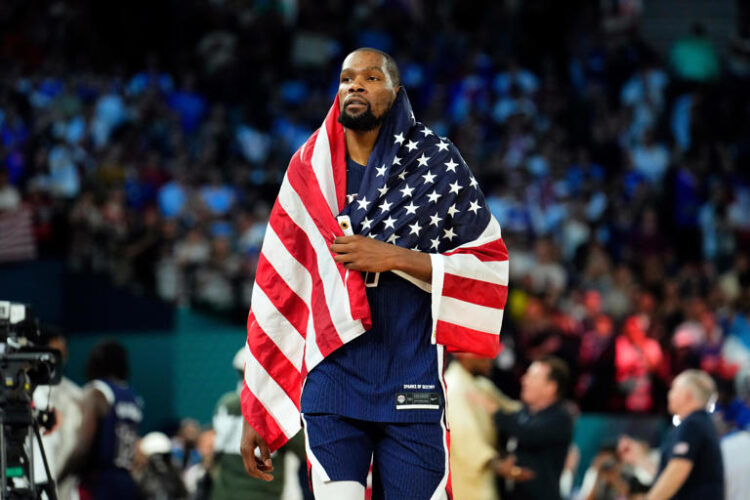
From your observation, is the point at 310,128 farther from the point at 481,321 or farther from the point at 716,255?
the point at 481,321

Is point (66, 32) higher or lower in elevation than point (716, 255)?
higher

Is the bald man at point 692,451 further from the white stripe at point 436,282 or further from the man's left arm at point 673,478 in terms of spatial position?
the white stripe at point 436,282

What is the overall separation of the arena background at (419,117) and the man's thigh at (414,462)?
7.42 m

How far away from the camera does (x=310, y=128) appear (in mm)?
18094

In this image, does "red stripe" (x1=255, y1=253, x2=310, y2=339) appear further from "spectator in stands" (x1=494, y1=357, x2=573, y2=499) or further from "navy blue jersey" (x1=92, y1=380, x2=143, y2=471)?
Answer: "spectator in stands" (x1=494, y1=357, x2=573, y2=499)

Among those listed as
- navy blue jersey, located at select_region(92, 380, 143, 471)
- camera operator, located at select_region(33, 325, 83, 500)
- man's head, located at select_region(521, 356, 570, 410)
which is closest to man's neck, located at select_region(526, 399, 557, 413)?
man's head, located at select_region(521, 356, 570, 410)

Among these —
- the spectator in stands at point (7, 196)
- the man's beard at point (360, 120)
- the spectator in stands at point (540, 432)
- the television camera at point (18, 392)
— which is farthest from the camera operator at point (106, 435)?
the spectator in stands at point (7, 196)

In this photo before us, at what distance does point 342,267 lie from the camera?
14.4 ft

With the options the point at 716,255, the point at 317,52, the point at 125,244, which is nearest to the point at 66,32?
the point at 317,52

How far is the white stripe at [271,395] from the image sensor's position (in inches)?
180

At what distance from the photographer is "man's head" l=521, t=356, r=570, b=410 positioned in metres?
8.10

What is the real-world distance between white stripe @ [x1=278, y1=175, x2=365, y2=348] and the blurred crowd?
772cm

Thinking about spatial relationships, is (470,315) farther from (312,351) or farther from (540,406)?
(540,406)

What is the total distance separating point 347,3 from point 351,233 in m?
17.2
